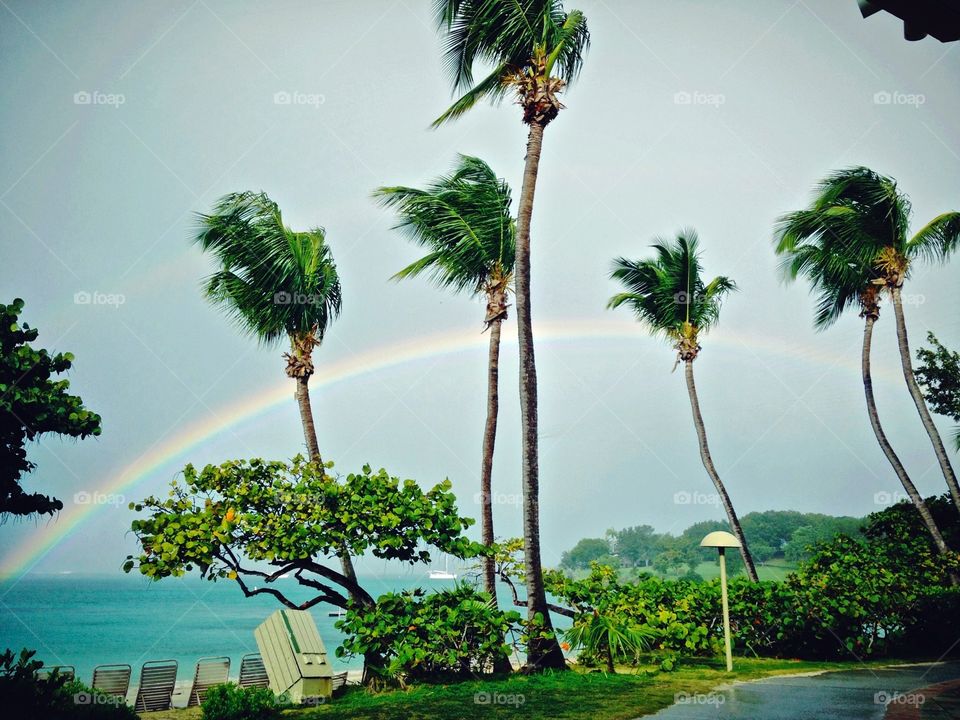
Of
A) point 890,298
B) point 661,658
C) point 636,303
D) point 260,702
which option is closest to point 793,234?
point 890,298

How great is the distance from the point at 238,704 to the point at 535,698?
3747mm

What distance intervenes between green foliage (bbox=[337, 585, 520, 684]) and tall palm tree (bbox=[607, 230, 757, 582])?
13.5 metres

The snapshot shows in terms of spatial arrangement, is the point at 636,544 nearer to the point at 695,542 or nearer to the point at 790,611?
the point at 695,542

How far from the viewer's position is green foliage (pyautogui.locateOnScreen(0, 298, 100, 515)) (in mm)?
9578

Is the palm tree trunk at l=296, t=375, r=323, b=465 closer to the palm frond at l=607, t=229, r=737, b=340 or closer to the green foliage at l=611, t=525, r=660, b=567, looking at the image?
the palm frond at l=607, t=229, r=737, b=340

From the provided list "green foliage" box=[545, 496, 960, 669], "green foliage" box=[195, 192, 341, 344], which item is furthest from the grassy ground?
"green foliage" box=[195, 192, 341, 344]

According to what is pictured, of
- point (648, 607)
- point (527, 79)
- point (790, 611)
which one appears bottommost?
point (790, 611)

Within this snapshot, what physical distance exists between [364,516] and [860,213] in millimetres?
17655

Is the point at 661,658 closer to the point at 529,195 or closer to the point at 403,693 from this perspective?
the point at 403,693

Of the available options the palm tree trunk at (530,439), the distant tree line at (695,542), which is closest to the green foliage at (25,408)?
the palm tree trunk at (530,439)

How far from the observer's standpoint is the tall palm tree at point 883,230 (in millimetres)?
21156

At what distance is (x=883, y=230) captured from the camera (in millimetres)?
21531

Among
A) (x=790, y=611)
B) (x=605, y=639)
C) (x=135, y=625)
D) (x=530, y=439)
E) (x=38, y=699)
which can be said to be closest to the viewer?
(x=38, y=699)

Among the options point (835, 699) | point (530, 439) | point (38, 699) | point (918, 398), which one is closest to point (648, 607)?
point (530, 439)
